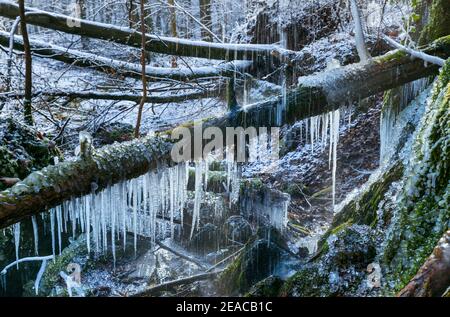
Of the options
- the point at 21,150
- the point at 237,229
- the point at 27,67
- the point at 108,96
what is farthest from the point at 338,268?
the point at 108,96

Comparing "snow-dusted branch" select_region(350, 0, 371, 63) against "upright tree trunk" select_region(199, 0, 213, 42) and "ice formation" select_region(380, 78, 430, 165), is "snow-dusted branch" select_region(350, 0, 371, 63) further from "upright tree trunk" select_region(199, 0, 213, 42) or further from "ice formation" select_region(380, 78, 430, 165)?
"upright tree trunk" select_region(199, 0, 213, 42)

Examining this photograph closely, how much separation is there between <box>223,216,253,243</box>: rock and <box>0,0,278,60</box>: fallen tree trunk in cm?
128

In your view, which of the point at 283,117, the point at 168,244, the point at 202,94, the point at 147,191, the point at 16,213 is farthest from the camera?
the point at 202,94

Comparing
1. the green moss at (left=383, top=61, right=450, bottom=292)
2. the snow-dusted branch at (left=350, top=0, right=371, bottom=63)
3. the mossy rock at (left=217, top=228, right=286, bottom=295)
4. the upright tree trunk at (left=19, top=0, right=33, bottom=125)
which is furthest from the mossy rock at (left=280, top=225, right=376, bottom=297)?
the upright tree trunk at (left=19, top=0, right=33, bottom=125)


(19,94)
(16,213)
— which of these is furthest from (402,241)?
(19,94)

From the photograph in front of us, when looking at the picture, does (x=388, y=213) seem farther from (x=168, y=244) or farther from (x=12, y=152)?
(x=12, y=152)

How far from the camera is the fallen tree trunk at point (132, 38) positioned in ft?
10.2

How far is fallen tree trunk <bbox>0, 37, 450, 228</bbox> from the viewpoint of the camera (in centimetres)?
177

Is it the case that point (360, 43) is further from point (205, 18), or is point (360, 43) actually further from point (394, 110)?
point (205, 18)

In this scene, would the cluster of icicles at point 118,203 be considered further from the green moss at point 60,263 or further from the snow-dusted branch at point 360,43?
the snow-dusted branch at point 360,43

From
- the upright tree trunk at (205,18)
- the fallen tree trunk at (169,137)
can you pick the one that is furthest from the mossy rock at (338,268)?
the upright tree trunk at (205,18)

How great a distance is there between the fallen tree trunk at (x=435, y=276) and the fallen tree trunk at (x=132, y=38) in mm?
2469
